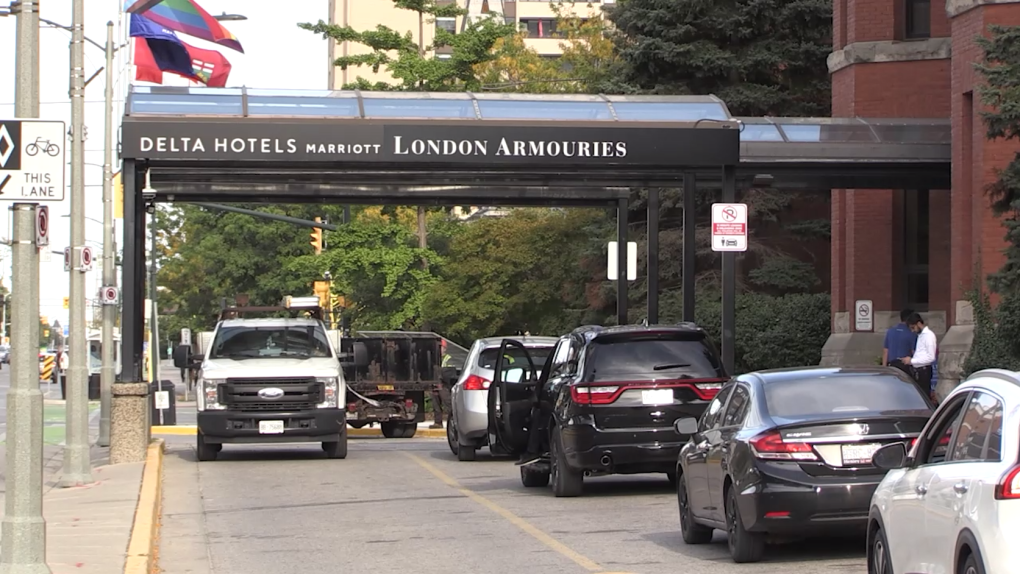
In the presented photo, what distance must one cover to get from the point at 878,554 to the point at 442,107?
16.9m

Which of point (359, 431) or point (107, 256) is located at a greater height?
point (107, 256)

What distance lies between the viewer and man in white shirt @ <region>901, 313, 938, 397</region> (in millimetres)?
23453

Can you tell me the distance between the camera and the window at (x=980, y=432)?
7238 millimetres

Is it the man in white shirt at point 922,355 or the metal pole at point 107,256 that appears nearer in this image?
the man in white shirt at point 922,355

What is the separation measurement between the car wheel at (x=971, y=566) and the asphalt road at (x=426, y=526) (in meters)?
3.86

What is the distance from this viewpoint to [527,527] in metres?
14.6

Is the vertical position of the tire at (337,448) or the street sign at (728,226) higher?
the street sign at (728,226)

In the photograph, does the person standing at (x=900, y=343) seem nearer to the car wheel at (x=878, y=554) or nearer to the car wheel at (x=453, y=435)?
the car wheel at (x=453, y=435)

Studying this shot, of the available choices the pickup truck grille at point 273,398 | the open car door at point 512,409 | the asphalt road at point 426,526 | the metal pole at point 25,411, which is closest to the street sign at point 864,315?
the asphalt road at point 426,526

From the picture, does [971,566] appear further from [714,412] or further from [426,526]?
[426,526]

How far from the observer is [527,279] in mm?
52312

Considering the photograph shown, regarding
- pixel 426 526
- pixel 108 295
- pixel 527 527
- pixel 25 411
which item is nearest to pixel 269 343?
pixel 108 295

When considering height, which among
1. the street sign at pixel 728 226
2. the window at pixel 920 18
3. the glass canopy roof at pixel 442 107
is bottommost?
the street sign at pixel 728 226

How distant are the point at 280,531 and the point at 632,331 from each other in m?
4.29
